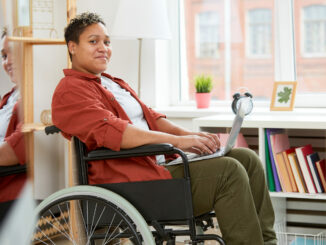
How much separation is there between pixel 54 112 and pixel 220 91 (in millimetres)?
1655

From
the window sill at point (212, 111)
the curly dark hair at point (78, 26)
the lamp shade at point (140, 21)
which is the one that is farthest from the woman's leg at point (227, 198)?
the lamp shade at point (140, 21)

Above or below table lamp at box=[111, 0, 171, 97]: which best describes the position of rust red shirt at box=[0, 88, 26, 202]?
below

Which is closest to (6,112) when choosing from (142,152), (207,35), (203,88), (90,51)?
(142,152)

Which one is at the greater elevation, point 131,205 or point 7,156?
point 7,156

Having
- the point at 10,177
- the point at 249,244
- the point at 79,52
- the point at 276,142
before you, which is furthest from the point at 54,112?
the point at 10,177

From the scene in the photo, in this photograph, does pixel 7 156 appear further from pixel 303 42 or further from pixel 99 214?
pixel 303 42

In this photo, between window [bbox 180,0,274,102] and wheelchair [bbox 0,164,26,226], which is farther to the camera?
window [bbox 180,0,274,102]

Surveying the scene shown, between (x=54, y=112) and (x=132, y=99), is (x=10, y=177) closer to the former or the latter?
(x=54, y=112)

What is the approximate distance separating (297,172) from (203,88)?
33.2 inches

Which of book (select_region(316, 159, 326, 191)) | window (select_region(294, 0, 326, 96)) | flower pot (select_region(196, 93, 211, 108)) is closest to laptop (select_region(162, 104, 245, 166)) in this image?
book (select_region(316, 159, 326, 191))

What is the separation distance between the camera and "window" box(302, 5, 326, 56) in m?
2.94

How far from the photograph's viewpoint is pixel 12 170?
49 cm

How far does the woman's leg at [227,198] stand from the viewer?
5.42ft

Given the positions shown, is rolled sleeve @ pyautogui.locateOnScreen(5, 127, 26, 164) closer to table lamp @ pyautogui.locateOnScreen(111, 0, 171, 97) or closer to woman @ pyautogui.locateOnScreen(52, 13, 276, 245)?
woman @ pyautogui.locateOnScreen(52, 13, 276, 245)
